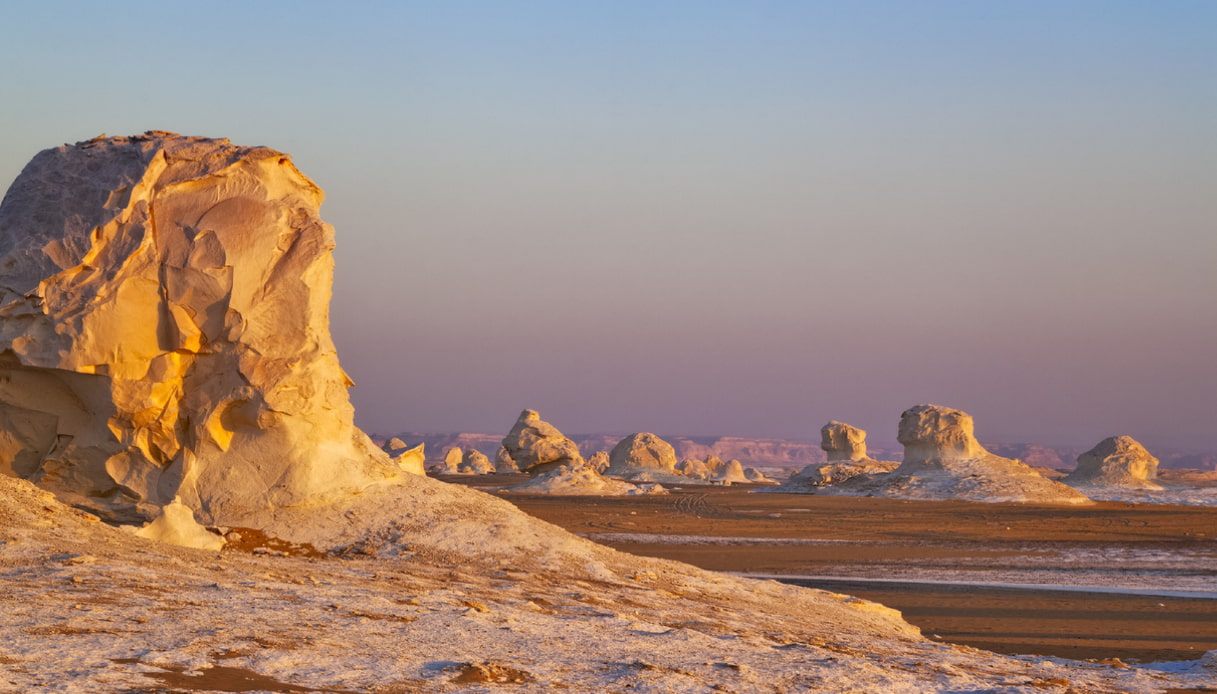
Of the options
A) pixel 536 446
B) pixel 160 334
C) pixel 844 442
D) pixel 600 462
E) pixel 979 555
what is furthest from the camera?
pixel 600 462

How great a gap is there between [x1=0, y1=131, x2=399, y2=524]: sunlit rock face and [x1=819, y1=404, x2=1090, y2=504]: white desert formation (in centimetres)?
3470

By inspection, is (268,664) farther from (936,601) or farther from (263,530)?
(936,601)

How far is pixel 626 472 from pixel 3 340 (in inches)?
2027

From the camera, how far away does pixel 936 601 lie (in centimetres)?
1548

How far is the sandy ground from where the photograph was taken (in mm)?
13211

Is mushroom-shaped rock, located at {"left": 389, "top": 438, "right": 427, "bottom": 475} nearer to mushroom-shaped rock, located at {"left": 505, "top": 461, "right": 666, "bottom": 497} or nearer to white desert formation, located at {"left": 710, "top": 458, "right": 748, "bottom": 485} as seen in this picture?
mushroom-shaped rock, located at {"left": 505, "top": 461, "right": 666, "bottom": 497}

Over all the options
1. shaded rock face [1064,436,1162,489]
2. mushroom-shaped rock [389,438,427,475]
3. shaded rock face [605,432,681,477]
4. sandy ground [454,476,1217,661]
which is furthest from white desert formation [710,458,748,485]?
mushroom-shaped rock [389,438,427,475]

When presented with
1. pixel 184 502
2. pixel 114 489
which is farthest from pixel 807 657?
pixel 114 489

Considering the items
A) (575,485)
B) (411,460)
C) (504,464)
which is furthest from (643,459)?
Answer: (411,460)

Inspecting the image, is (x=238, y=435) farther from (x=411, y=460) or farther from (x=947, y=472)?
(x=947, y=472)

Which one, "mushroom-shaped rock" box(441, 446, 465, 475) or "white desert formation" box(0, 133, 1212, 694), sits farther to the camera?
"mushroom-shaped rock" box(441, 446, 465, 475)

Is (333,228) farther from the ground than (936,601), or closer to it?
farther from the ground

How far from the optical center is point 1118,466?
172 feet

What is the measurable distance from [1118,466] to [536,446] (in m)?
28.5
